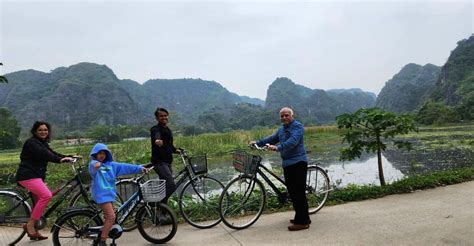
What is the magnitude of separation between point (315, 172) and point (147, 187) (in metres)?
2.51

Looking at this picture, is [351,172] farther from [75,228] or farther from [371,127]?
[75,228]

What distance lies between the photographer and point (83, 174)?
14.4ft

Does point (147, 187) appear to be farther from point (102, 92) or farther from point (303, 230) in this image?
point (102, 92)

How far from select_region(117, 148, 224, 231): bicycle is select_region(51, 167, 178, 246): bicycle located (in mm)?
527

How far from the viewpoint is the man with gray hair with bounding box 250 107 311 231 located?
433 cm

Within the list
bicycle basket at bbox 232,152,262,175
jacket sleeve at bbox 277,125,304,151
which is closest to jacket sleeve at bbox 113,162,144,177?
bicycle basket at bbox 232,152,262,175

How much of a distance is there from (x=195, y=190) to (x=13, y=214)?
2.18 meters

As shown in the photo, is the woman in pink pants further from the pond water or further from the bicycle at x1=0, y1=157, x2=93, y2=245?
the pond water

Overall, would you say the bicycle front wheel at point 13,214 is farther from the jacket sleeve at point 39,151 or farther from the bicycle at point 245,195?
the bicycle at point 245,195

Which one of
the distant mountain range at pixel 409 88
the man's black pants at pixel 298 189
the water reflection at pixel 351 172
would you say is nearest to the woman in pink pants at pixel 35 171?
the man's black pants at pixel 298 189

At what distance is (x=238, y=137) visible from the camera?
22922 mm

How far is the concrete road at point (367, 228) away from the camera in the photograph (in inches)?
150

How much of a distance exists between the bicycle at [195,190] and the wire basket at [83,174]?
1.26ft

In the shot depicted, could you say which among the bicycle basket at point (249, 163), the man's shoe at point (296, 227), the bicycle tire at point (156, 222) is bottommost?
the man's shoe at point (296, 227)
